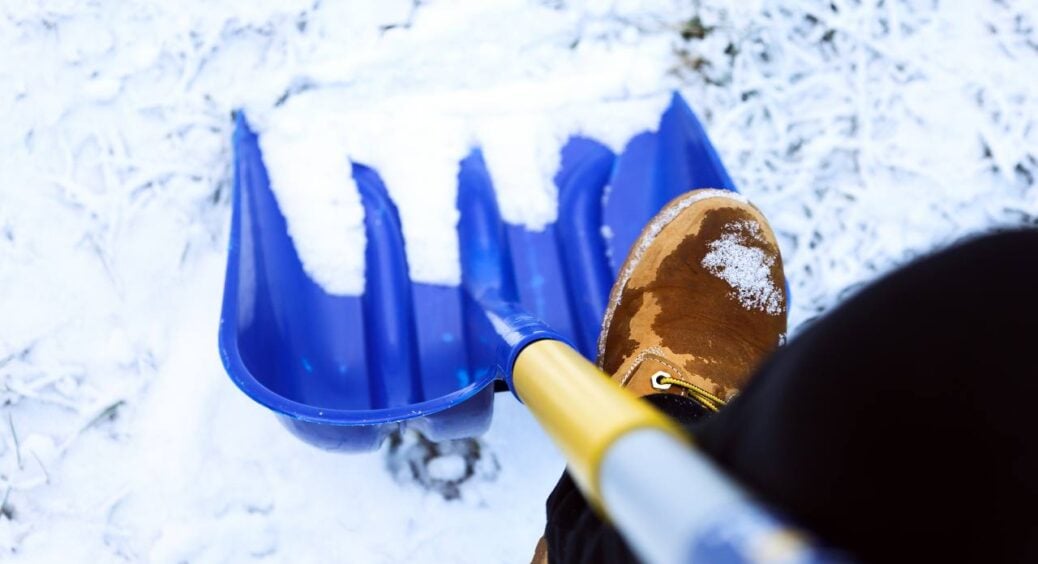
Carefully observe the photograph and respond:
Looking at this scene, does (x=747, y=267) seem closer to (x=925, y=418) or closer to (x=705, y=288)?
(x=705, y=288)

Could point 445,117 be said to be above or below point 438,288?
above

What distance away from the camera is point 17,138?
3.82ft

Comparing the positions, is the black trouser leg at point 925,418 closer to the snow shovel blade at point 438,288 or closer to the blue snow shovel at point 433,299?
the blue snow shovel at point 433,299

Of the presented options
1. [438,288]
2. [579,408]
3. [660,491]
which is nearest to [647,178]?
[438,288]

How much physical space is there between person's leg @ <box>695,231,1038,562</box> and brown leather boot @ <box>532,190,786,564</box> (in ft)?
1.80

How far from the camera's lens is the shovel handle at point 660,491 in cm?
33

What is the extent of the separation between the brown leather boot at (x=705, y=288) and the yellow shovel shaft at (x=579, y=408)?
266 mm

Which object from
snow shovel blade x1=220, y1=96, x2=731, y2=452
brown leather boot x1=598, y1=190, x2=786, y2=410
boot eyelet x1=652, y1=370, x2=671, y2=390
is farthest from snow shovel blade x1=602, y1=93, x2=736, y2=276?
boot eyelet x1=652, y1=370, x2=671, y2=390

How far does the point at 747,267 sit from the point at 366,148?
21.7 inches

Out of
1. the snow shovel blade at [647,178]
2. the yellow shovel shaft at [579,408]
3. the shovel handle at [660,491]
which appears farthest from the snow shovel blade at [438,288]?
the shovel handle at [660,491]

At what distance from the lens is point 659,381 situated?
90 centimetres

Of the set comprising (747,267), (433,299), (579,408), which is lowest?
(433,299)

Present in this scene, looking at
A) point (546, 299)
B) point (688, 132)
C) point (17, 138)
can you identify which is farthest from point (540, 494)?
point (17, 138)

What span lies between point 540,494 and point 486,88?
620 mm
